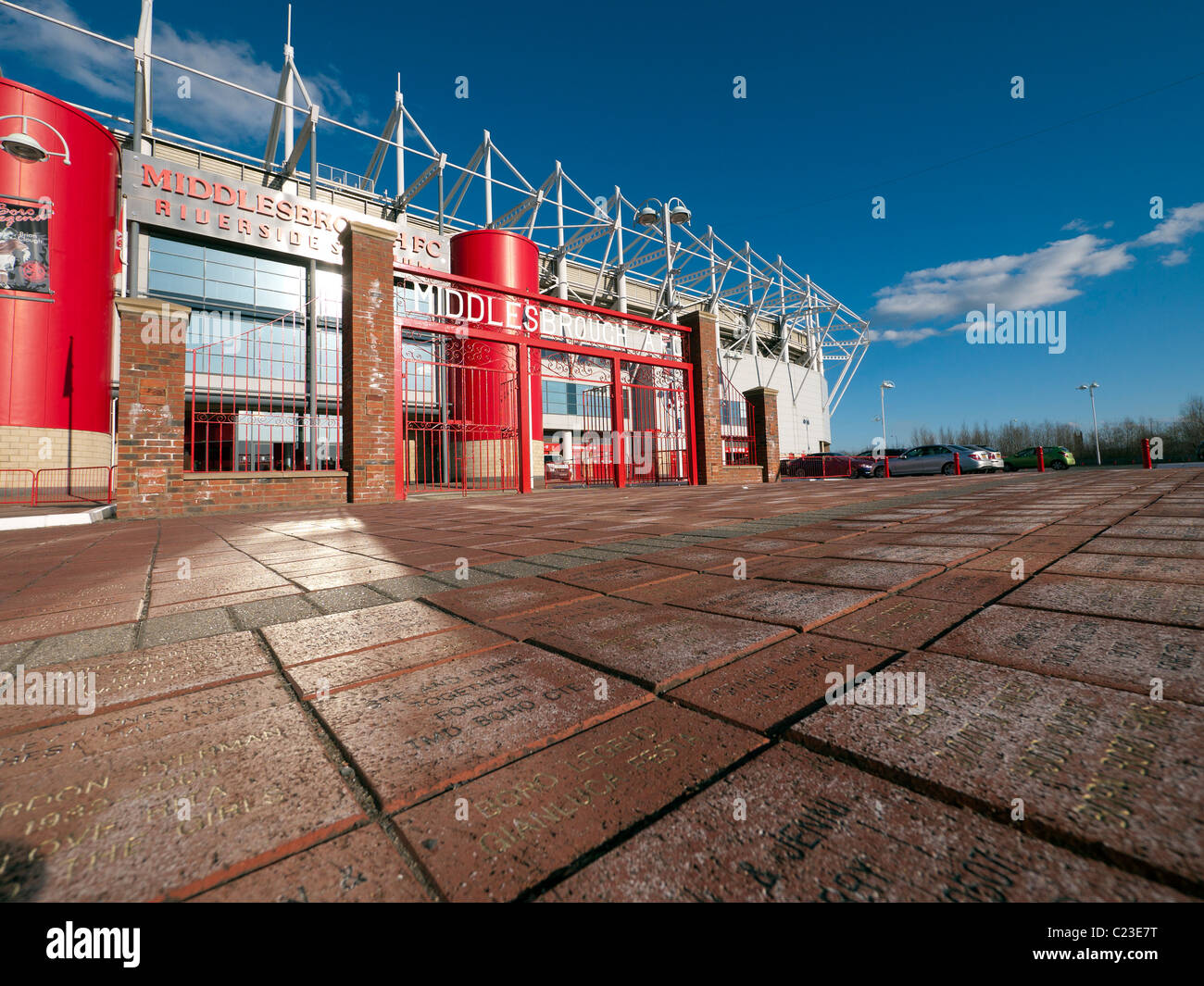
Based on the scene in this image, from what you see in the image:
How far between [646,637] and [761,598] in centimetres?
62

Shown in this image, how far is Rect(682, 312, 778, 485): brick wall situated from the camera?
39.4 ft

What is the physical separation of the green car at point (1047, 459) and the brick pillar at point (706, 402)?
760 inches

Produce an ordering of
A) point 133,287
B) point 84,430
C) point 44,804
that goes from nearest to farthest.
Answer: point 44,804 < point 84,430 < point 133,287

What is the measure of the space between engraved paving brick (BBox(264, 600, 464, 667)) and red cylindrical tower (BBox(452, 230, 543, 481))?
7.36 metres

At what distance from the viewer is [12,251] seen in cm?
1153

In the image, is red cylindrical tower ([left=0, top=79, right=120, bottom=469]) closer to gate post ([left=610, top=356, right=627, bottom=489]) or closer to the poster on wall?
the poster on wall

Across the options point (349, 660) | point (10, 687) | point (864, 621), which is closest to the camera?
point (10, 687)

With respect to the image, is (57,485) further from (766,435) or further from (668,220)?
(668,220)

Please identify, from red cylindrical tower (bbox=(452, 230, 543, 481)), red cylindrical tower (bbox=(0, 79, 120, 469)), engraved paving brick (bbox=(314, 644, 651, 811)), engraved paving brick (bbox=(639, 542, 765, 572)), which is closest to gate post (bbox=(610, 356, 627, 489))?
red cylindrical tower (bbox=(452, 230, 543, 481))

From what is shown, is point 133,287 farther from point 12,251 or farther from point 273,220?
point 273,220

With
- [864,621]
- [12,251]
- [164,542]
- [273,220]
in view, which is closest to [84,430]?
[12,251]

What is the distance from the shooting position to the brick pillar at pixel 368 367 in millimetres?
7637

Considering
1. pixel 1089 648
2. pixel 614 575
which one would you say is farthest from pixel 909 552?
pixel 614 575
